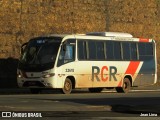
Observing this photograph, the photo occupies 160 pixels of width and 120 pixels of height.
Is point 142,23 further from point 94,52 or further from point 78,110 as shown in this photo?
point 78,110

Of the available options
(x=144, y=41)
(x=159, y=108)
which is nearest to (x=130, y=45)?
(x=144, y=41)

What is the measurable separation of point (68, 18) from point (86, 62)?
7.06 metres

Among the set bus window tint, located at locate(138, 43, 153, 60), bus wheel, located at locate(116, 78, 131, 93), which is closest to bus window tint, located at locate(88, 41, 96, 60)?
bus wheel, located at locate(116, 78, 131, 93)

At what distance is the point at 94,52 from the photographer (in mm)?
31688

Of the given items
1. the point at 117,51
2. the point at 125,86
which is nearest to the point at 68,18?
the point at 117,51

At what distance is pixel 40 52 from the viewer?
1167 inches

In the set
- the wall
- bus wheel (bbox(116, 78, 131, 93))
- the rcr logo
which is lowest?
bus wheel (bbox(116, 78, 131, 93))

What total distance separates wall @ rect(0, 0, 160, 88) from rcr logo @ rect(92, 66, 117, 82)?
540 centimetres

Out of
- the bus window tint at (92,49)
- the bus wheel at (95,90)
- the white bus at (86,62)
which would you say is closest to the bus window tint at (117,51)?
the white bus at (86,62)

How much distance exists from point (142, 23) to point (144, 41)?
756 cm

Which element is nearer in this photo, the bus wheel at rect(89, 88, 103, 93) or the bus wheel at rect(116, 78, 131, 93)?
the bus wheel at rect(116, 78, 131, 93)

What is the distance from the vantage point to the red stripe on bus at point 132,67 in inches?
1317

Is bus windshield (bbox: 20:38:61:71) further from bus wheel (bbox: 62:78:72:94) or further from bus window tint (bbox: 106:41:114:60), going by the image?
bus window tint (bbox: 106:41:114:60)

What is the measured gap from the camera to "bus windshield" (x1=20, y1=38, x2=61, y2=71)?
29.4 m
